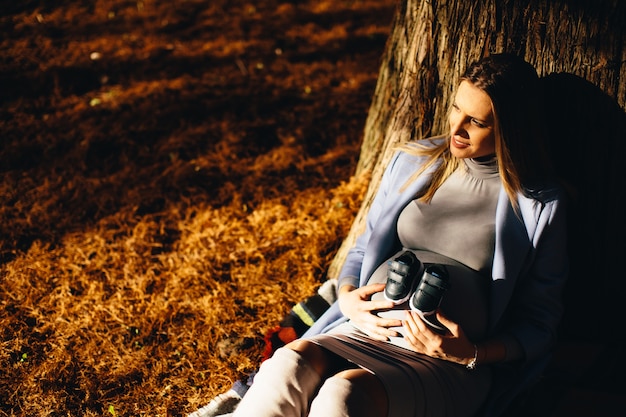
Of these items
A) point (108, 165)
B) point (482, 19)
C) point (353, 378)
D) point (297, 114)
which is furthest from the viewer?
point (297, 114)

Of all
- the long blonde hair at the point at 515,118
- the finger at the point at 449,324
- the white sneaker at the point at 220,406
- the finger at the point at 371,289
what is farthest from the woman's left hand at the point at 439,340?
the white sneaker at the point at 220,406

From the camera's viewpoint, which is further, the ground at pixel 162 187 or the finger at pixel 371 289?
the ground at pixel 162 187

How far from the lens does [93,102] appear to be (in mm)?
4969

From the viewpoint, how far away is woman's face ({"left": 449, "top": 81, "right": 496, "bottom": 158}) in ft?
7.12

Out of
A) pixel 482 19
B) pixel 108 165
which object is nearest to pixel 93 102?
pixel 108 165

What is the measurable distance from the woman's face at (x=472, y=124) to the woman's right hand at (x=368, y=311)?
75 centimetres

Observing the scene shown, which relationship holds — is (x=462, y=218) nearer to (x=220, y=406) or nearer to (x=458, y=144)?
(x=458, y=144)

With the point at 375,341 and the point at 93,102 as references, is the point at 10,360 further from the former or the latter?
the point at 93,102

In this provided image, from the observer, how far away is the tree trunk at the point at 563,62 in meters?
2.35

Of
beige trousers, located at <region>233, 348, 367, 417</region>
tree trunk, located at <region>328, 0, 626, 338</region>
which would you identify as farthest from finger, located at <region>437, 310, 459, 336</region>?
tree trunk, located at <region>328, 0, 626, 338</region>

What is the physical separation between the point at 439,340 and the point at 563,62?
147 centimetres

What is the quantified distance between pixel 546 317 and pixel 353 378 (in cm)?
98

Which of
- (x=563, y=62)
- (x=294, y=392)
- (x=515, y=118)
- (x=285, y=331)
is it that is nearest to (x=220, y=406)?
(x=285, y=331)

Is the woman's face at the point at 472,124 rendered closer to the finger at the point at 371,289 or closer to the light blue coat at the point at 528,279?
the light blue coat at the point at 528,279
